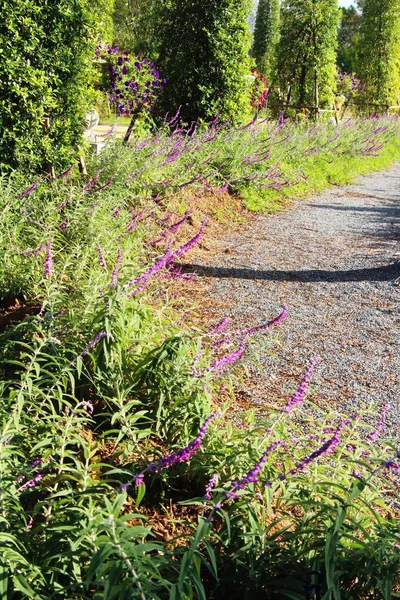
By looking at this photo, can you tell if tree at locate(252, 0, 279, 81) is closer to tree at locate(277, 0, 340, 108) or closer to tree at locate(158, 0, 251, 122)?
tree at locate(277, 0, 340, 108)

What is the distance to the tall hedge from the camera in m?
4.80

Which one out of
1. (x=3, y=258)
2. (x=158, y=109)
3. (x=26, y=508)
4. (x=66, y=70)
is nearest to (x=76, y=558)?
(x=26, y=508)

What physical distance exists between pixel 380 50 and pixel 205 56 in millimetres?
14624

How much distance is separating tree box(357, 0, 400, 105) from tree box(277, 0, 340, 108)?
6.77 m

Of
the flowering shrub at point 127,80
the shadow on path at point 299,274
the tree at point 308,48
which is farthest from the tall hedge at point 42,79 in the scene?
the tree at point 308,48

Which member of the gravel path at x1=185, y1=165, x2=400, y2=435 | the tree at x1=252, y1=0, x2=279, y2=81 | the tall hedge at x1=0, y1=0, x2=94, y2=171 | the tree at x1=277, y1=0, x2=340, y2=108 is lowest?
the gravel path at x1=185, y1=165, x2=400, y2=435

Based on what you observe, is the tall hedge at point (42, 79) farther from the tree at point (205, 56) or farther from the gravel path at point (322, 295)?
the tree at point (205, 56)

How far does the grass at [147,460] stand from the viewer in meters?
1.54

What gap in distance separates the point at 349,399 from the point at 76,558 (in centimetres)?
199

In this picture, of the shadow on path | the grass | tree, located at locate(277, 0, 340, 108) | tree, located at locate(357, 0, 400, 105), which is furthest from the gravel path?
tree, located at locate(357, 0, 400, 105)

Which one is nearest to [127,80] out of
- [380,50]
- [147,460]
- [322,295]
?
[322,295]

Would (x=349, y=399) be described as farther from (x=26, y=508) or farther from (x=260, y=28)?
(x=260, y=28)

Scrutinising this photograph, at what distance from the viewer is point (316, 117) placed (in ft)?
46.4

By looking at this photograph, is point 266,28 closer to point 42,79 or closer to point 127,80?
point 127,80
